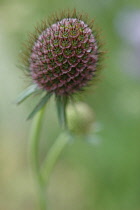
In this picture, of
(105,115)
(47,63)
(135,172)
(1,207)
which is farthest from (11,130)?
(47,63)

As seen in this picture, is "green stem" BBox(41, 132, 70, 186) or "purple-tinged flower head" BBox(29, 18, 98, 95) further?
"green stem" BBox(41, 132, 70, 186)

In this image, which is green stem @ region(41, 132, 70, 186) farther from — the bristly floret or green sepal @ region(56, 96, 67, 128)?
the bristly floret

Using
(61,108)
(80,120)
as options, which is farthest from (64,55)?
(80,120)

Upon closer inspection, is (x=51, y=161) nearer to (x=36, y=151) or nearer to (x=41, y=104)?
(x=36, y=151)

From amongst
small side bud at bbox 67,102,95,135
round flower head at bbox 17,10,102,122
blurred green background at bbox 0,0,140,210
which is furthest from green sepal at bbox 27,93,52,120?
blurred green background at bbox 0,0,140,210

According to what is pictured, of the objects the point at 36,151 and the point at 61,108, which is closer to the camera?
the point at 61,108

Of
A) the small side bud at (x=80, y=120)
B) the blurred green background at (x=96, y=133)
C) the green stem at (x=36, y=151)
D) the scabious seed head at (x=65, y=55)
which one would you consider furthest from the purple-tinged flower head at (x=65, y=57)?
the blurred green background at (x=96, y=133)

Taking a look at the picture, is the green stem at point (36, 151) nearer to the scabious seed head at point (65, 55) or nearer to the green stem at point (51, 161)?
the green stem at point (51, 161)
